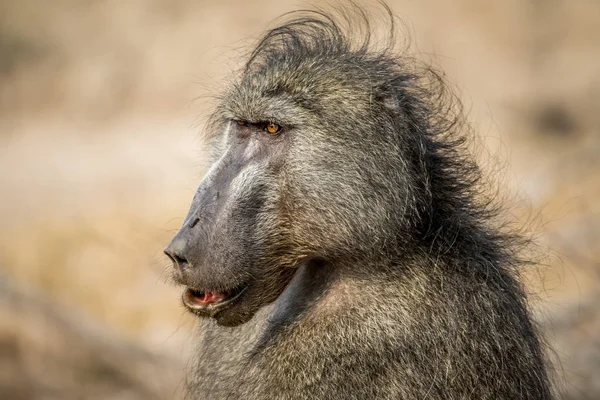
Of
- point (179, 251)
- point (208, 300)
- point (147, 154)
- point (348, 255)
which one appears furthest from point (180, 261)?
point (147, 154)

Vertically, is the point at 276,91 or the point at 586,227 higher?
the point at 276,91

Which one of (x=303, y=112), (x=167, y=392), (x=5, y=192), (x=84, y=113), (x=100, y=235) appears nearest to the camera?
(x=303, y=112)

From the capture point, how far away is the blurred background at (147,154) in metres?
6.15

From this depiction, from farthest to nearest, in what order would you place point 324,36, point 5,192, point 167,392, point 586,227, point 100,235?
point 5,192, point 100,235, point 586,227, point 167,392, point 324,36

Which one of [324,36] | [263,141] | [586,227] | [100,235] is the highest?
[324,36]

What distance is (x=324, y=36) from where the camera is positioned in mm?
3441

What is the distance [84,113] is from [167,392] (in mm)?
8949

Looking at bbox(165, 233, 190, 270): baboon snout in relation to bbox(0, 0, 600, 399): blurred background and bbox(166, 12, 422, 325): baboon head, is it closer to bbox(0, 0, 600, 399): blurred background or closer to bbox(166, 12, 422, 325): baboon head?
bbox(166, 12, 422, 325): baboon head

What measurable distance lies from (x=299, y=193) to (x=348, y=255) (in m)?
0.29

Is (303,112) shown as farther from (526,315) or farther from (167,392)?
(167,392)

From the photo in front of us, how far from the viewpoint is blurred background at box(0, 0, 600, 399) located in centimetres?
615

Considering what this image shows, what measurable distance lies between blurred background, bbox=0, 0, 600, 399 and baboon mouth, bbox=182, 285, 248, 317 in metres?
2.86

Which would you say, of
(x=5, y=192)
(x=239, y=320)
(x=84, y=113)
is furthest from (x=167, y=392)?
(x=84, y=113)

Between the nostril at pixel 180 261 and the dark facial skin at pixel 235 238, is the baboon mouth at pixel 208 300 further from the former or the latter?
the nostril at pixel 180 261
